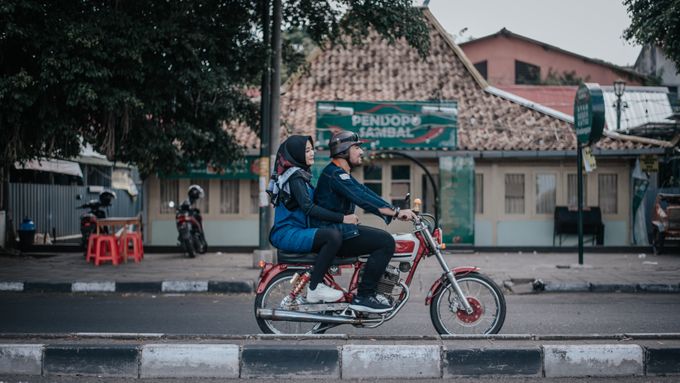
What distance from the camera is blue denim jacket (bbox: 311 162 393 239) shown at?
5.93 metres

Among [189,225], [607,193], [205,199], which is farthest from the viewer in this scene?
[205,199]

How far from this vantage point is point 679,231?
50.3ft

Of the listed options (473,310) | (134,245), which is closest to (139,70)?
(134,245)

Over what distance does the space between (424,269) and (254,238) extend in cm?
671

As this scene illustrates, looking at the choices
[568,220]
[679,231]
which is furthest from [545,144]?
[679,231]

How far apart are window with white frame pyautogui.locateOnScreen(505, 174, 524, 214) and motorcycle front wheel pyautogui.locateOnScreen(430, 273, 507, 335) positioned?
1275 centimetres

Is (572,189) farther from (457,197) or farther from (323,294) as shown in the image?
(323,294)

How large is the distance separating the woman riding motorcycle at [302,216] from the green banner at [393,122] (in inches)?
452

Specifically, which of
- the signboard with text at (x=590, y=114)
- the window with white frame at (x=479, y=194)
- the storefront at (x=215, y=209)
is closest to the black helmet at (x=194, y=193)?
the storefront at (x=215, y=209)

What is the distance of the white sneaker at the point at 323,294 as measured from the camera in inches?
236

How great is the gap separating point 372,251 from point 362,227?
8.6 inches

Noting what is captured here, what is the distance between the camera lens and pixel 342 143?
241 inches

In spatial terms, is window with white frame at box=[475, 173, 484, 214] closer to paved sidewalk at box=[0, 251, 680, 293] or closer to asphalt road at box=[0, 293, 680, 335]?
paved sidewalk at box=[0, 251, 680, 293]

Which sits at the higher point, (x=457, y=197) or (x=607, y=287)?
(x=457, y=197)
